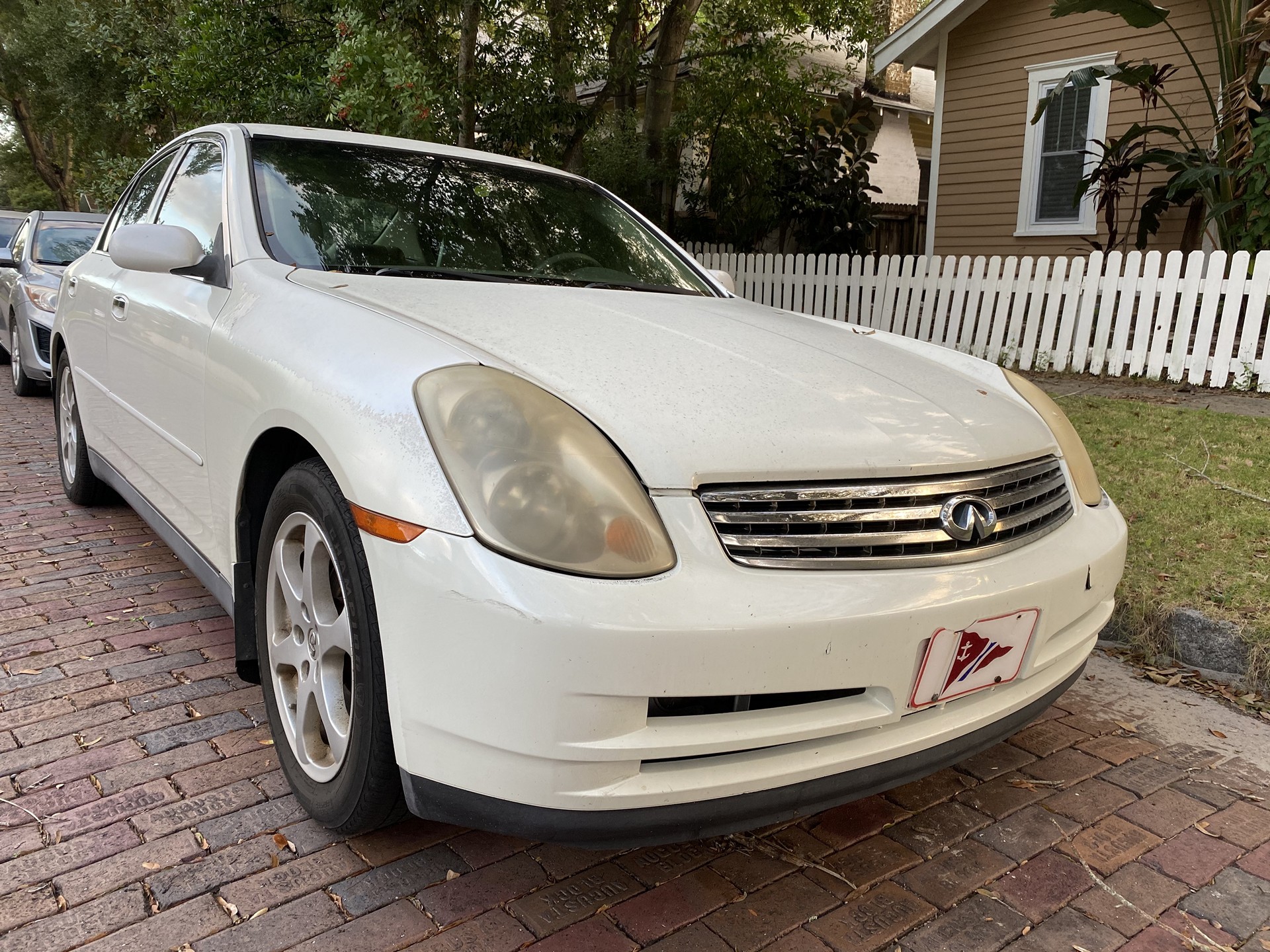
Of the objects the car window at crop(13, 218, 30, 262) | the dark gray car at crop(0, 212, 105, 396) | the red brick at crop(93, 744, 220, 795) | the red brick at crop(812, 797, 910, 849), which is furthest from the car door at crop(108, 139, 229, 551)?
the car window at crop(13, 218, 30, 262)

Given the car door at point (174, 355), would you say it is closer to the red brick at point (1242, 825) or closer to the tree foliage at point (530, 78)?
the red brick at point (1242, 825)

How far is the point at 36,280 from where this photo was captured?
7559 mm

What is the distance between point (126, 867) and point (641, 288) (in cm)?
211

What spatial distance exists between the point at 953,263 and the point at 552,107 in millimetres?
4376

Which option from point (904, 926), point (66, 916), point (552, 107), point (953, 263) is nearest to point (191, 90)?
point (552, 107)

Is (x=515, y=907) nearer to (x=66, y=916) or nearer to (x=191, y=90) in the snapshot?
(x=66, y=916)

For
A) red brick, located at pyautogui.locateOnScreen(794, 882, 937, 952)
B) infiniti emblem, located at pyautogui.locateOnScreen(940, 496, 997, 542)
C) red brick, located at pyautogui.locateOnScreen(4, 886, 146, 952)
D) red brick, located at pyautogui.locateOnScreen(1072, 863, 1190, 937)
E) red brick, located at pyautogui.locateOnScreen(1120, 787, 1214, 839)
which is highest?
infiniti emblem, located at pyautogui.locateOnScreen(940, 496, 997, 542)

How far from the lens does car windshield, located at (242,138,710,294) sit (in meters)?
2.74

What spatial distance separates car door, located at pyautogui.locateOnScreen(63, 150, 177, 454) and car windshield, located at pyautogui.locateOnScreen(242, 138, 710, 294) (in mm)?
1152

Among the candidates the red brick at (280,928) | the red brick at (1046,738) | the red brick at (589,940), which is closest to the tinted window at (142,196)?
the red brick at (280,928)

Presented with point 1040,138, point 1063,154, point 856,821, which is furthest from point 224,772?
point 1040,138

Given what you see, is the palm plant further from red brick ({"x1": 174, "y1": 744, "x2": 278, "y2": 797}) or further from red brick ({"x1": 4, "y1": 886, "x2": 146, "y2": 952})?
red brick ({"x1": 4, "y1": 886, "x2": 146, "y2": 952})

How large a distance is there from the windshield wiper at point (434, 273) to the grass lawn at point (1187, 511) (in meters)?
2.46

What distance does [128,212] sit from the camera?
14.0ft
